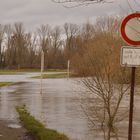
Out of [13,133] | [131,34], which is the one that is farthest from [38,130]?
[131,34]

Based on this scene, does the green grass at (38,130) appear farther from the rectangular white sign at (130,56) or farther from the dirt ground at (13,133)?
the rectangular white sign at (130,56)

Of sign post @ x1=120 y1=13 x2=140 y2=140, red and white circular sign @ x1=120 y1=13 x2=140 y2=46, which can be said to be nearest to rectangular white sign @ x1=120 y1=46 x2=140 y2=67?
sign post @ x1=120 y1=13 x2=140 y2=140

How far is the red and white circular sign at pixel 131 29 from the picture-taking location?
804 cm

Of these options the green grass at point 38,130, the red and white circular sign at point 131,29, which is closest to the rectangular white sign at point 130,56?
the red and white circular sign at point 131,29

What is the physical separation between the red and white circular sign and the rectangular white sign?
0.13m

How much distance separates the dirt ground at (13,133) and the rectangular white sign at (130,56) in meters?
4.44

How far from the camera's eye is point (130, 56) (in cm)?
823

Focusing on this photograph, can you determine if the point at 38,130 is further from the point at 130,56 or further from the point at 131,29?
the point at 131,29

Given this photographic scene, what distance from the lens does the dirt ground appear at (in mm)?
11695

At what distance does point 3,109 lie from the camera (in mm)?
18547

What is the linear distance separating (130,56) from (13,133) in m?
5.29

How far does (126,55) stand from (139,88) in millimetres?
6150

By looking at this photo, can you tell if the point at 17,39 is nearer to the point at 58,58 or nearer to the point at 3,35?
the point at 3,35

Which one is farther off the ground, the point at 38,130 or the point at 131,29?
the point at 131,29
